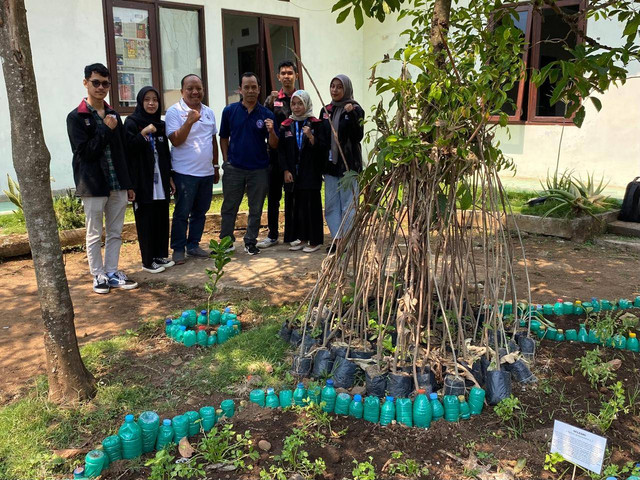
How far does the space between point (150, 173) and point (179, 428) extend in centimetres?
313

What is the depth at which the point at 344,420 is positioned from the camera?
2871 millimetres

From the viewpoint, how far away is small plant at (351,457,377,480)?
7.79 ft

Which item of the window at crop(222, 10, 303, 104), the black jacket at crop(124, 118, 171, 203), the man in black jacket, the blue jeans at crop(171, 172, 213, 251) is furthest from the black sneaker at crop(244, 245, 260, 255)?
the window at crop(222, 10, 303, 104)

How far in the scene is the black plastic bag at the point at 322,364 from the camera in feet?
10.6

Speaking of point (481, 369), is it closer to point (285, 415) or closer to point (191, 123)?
point (285, 415)

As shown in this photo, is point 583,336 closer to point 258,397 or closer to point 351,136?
point 258,397

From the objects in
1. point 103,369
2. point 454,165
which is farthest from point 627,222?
point 103,369

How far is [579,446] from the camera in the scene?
226 cm

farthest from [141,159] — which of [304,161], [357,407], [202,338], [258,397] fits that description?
[357,407]

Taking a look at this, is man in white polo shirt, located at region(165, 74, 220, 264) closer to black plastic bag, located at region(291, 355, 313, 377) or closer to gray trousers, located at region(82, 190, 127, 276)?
gray trousers, located at region(82, 190, 127, 276)

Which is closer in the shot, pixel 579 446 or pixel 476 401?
pixel 579 446

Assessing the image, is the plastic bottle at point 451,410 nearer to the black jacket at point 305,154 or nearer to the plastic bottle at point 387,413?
the plastic bottle at point 387,413

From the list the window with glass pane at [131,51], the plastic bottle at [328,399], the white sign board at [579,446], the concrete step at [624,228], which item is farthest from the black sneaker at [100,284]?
the concrete step at [624,228]

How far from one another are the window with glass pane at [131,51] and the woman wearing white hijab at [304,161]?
351 centimetres
